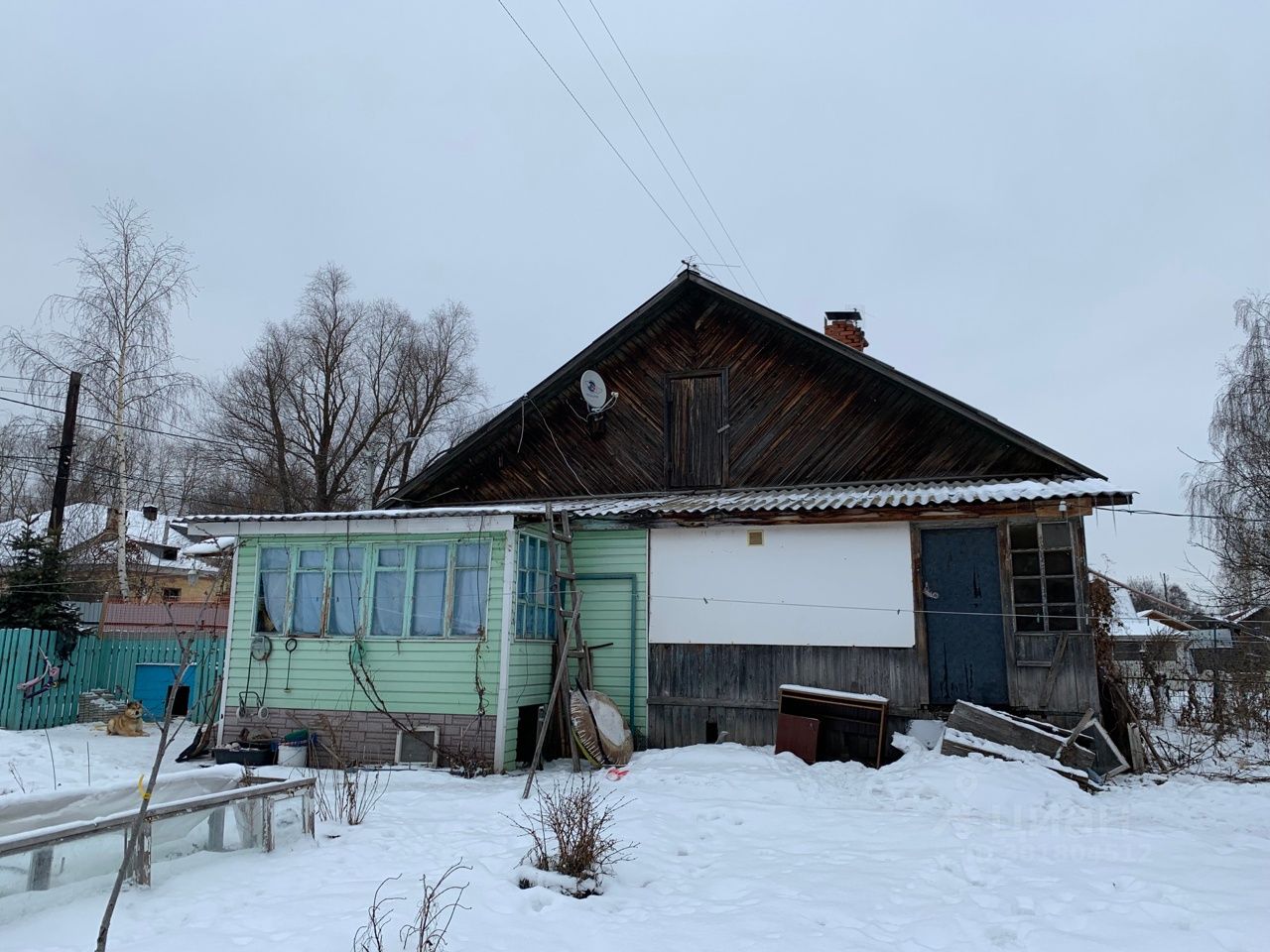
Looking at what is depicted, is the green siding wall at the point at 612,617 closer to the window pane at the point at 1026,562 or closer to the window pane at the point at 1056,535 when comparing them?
the window pane at the point at 1026,562

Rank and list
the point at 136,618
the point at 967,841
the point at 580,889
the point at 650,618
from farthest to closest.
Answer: the point at 136,618 → the point at 650,618 → the point at 967,841 → the point at 580,889

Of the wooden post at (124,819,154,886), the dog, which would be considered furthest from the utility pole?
the wooden post at (124,819,154,886)

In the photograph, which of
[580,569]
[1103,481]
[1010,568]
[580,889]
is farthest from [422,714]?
[1103,481]

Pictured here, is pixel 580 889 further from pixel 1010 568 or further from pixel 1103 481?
pixel 1103 481

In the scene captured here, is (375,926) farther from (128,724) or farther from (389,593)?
(128,724)

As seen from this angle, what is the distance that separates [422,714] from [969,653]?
7.13 metres

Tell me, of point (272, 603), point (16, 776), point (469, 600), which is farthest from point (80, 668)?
point (469, 600)

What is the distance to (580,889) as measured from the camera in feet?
18.9

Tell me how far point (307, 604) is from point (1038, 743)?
31.6ft

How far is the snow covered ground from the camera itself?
16.3ft

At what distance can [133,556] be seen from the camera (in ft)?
109

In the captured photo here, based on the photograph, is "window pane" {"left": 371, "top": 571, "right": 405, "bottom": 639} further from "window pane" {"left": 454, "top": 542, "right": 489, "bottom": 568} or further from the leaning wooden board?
the leaning wooden board

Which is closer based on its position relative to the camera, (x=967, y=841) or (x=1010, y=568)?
(x=967, y=841)

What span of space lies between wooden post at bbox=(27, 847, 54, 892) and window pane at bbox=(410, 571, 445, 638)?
6.39 m
